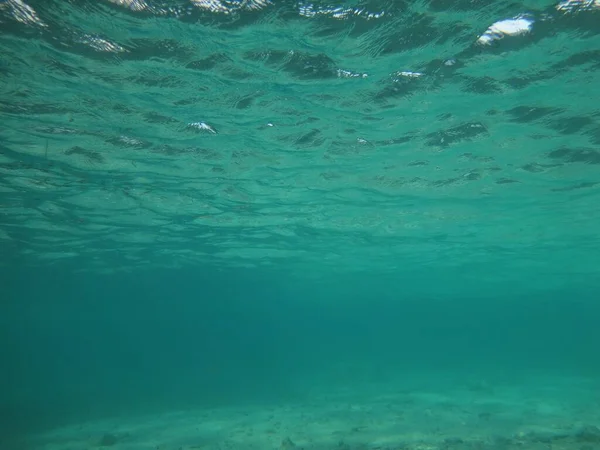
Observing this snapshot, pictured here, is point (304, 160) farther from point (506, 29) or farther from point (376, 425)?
point (376, 425)

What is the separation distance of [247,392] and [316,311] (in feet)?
194

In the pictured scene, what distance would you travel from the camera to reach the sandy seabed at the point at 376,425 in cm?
1453

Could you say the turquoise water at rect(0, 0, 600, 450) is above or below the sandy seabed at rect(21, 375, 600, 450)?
above

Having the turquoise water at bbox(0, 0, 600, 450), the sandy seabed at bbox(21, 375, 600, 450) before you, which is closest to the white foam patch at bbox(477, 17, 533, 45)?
the turquoise water at bbox(0, 0, 600, 450)

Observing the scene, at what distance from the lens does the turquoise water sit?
8.81 meters

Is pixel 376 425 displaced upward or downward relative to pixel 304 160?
downward

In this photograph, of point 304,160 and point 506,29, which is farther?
point 304,160

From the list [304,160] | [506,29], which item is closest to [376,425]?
[304,160]

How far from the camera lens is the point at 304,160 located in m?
15.6

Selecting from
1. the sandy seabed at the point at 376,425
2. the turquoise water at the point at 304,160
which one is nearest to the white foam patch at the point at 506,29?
the turquoise water at the point at 304,160

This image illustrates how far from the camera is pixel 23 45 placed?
356 inches

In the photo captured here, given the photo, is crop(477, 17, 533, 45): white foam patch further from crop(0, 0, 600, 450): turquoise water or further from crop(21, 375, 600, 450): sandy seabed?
crop(21, 375, 600, 450): sandy seabed

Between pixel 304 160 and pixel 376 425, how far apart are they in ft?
40.6

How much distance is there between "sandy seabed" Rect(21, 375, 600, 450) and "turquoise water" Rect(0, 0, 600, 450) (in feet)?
0.72
